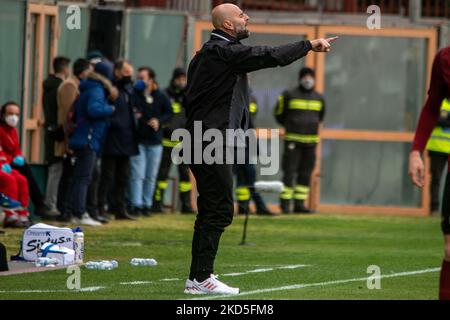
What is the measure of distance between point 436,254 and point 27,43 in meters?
8.11

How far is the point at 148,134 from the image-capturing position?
23.4 metres

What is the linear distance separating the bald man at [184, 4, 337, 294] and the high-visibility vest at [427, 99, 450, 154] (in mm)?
13144

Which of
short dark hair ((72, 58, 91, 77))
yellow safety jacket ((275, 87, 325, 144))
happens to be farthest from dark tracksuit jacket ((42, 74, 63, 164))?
yellow safety jacket ((275, 87, 325, 144))

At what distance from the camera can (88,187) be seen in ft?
69.2

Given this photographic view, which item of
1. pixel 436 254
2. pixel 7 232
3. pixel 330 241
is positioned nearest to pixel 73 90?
pixel 7 232

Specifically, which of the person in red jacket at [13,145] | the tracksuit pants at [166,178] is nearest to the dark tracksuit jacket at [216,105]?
the person in red jacket at [13,145]

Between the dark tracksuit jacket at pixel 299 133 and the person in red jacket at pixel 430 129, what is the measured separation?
51.1 ft

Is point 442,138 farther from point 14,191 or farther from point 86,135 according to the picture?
point 14,191

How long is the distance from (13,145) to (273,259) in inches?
212

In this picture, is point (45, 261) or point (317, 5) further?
point (317, 5)

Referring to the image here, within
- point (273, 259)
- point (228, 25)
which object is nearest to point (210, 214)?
point (228, 25)

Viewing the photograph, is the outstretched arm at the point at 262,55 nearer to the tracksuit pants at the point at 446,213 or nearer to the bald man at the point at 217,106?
the bald man at the point at 217,106

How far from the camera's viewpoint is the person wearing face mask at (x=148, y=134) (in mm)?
22938
